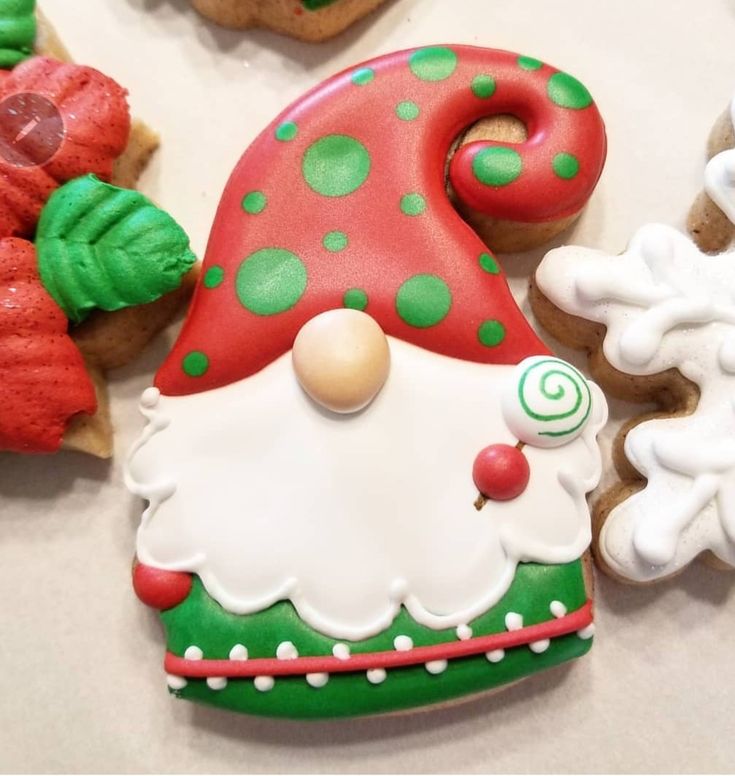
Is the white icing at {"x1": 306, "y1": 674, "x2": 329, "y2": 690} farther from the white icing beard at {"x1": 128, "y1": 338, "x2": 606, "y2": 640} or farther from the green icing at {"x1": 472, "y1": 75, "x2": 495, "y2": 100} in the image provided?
the green icing at {"x1": 472, "y1": 75, "x2": 495, "y2": 100}

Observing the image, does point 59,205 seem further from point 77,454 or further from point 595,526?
point 595,526

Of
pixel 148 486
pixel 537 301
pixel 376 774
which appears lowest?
pixel 376 774

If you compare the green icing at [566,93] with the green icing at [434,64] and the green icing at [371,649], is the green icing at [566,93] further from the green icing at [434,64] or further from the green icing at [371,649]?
the green icing at [371,649]

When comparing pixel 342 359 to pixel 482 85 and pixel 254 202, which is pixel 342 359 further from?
pixel 482 85

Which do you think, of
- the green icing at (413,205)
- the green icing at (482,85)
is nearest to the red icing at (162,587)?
the green icing at (413,205)

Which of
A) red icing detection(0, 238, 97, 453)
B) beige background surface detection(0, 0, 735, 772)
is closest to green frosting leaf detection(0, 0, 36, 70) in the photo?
beige background surface detection(0, 0, 735, 772)

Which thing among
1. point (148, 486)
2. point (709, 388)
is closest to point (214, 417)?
point (148, 486)
